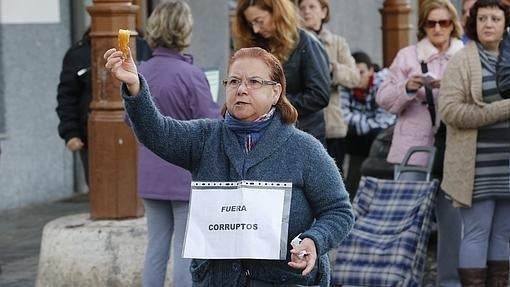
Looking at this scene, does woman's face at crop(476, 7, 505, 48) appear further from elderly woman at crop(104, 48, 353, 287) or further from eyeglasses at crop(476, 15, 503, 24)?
elderly woman at crop(104, 48, 353, 287)

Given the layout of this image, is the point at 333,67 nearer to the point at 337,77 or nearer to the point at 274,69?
the point at 337,77

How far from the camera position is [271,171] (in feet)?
15.3

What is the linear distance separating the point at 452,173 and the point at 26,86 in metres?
5.55

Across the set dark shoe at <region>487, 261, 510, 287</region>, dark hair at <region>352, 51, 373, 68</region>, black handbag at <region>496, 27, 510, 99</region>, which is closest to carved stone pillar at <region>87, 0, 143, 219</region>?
dark shoe at <region>487, 261, 510, 287</region>

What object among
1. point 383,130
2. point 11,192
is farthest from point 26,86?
point 383,130

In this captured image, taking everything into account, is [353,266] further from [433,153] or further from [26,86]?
[26,86]

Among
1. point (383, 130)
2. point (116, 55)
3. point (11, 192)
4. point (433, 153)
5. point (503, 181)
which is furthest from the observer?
point (11, 192)

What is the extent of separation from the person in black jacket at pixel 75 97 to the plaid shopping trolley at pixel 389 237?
1886mm

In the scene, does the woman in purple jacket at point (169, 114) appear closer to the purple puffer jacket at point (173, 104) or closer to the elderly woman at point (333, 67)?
the purple puffer jacket at point (173, 104)

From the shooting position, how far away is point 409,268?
7.86 m

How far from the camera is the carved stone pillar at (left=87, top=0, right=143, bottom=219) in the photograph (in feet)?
26.3

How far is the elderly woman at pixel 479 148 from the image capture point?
7.62 meters

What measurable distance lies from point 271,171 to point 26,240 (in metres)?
6.29

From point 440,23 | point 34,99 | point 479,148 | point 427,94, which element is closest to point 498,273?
point 479,148
